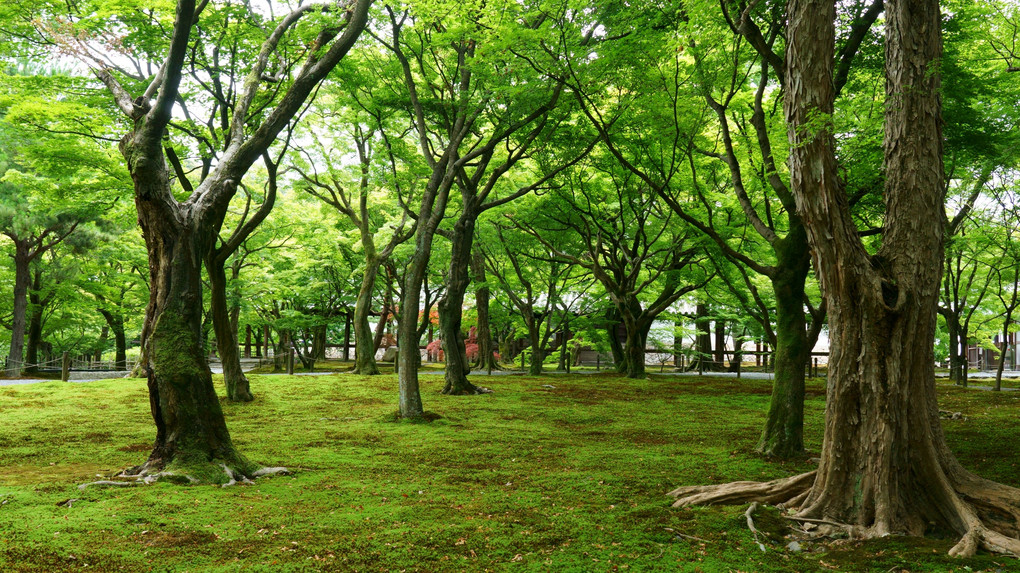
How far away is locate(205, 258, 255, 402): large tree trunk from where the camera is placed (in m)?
11.0

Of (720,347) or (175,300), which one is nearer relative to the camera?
(175,300)

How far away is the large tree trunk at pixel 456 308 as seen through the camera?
13297mm

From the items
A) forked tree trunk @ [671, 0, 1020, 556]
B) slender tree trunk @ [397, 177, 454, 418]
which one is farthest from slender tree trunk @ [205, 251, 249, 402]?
forked tree trunk @ [671, 0, 1020, 556]

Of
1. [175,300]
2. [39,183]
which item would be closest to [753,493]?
[175,300]

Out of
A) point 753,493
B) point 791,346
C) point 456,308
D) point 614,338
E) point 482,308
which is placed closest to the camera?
point 753,493

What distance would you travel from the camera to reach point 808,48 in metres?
4.64

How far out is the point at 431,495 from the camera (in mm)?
5426

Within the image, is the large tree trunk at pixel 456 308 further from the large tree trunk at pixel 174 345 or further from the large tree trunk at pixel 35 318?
the large tree trunk at pixel 35 318

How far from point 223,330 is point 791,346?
363 inches

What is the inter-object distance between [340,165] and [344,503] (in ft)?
48.3

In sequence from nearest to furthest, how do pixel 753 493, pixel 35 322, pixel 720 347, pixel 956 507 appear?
pixel 956 507, pixel 753 493, pixel 35 322, pixel 720 347

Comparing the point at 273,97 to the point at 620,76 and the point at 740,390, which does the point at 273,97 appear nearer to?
the point at 620,76

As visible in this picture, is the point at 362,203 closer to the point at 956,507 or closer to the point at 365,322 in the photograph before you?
the point at 365,322

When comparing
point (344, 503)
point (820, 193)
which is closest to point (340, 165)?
point (344, 503)
